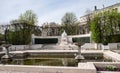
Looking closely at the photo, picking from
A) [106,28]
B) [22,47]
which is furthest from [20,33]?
[106,28]

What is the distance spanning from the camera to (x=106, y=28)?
2700 cm

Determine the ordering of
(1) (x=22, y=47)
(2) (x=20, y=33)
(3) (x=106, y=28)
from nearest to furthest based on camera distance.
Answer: (3) (x=106, y=28) → (1) (x=22, y=47) → (2) (x=20, y=33)

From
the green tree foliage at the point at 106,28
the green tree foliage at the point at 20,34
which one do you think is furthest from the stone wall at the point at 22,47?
the green tree foliage at the point at 106,28

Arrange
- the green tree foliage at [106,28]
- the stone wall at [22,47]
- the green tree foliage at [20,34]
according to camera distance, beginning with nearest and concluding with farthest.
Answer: the green tree foliage at [106,28], the stone wall at [22,47], the green tree foliage at [20,34]

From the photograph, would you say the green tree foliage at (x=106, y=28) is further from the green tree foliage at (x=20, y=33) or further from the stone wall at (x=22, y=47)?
the green tree foliage at (x=20, y=33)

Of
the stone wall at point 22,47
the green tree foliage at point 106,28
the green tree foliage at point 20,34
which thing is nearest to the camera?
the green tree foliage at point 106,28

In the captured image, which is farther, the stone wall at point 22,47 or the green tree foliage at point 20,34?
the green tree foliage at point 20,34

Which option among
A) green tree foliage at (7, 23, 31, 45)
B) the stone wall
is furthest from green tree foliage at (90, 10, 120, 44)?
green tree foliage at (7, 23, 31, 45)

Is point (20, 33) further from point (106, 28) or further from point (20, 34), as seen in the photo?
point (106, 28)

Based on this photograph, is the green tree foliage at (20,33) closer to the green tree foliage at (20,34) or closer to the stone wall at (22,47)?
the green tree foliage at (20,34)

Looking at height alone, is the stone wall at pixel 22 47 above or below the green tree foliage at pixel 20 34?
below

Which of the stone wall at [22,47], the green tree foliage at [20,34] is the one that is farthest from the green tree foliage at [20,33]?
the stone wall at [22,47]

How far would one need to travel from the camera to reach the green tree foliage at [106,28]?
2666cm

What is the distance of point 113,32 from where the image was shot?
88.9 ft
